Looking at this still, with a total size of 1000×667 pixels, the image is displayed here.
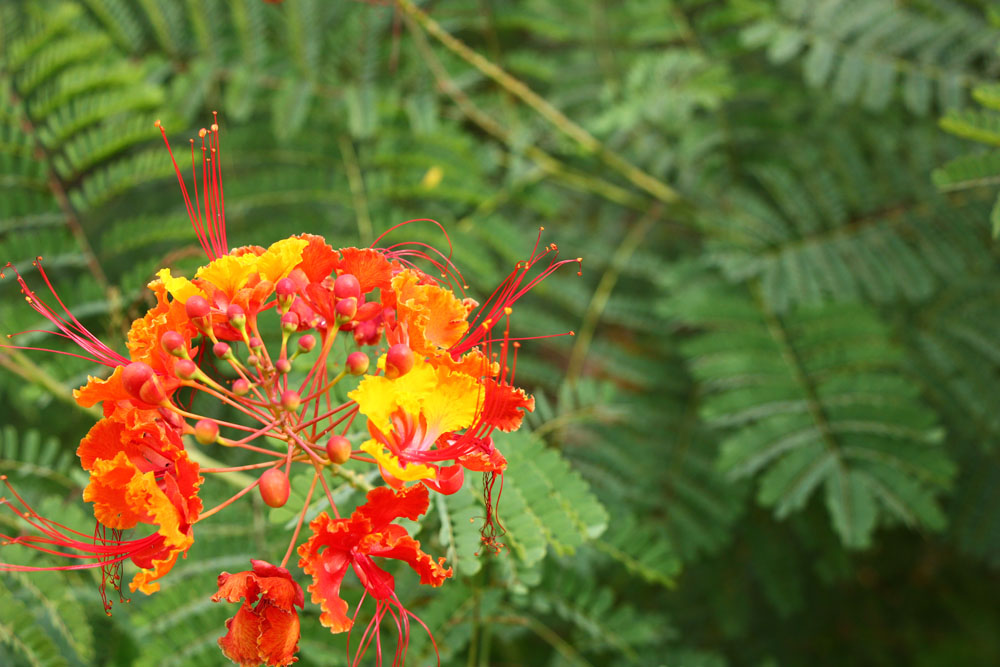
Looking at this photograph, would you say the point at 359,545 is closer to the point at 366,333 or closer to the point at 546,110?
the point at 366,333

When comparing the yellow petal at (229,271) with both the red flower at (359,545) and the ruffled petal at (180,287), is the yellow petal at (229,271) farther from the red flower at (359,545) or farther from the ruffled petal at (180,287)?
the red flower at (359,545)

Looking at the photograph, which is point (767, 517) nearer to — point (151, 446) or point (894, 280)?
point (894, 280)

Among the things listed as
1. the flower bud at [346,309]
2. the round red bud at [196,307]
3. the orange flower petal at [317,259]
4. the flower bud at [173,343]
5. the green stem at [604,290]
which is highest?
the green stem at [604,290]

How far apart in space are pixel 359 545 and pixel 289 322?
392 millimetres

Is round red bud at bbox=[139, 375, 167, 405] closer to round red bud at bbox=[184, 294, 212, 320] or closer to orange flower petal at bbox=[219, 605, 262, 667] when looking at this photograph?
round red bud at bbox=[184, 294, 212, 320]

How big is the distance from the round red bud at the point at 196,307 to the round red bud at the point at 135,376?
120mm

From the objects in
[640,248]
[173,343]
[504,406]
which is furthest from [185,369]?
[640,248]

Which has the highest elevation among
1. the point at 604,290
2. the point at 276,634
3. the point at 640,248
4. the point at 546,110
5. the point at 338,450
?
the point at 546,110

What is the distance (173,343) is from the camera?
4.10ft

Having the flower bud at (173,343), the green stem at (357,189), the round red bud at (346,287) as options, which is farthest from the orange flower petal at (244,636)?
the green stem at (357,189)

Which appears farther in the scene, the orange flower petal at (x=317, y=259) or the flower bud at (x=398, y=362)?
the orange flower petal at (x=317, y=259)

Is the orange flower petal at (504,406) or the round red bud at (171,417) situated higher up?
the round red bud at (171,417)

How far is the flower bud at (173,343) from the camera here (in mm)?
1251

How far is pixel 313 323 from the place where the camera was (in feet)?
4.52
